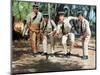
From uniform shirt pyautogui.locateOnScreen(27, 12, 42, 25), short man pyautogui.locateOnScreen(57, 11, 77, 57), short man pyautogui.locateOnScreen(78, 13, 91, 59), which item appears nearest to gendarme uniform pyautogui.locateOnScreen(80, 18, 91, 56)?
short man pyautogui.locateOnScreen(78, 13, 91, 59)

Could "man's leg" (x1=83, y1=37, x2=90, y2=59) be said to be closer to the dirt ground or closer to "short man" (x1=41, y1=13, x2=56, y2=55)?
the dirt ground

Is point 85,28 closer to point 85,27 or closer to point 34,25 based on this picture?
point 85,27

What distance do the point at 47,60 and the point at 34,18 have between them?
442 mm

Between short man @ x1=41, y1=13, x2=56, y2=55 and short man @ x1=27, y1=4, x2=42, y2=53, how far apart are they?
0.05m

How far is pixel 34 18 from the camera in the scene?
2.26 m

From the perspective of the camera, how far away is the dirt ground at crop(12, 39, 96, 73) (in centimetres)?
219

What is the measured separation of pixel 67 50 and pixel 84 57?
0.22 meters

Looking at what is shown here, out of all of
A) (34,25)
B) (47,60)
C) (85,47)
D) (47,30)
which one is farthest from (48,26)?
(85,47)

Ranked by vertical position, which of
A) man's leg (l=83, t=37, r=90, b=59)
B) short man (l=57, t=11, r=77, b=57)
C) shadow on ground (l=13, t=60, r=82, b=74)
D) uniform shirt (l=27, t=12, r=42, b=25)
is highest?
uniform shirt (l=27, t=12, r=42, b=25)

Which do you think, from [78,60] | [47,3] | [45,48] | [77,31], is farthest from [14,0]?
[78,60]

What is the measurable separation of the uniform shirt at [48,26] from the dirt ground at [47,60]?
20 centimetres

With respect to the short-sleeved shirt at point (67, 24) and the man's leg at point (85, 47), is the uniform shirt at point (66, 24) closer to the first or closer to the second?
the short-sleeved shirt at point (67, 24)

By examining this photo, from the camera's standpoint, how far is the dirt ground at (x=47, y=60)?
86.0 inches

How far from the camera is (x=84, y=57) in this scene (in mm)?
2439
